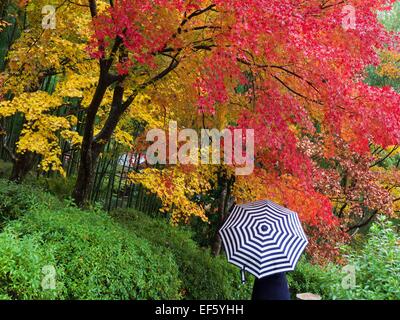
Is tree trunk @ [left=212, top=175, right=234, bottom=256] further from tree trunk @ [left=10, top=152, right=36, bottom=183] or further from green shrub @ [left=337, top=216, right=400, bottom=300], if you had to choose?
green shrub @ [left=337, top=216, right=400, bottom=300]

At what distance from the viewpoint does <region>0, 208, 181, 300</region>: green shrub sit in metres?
4.41

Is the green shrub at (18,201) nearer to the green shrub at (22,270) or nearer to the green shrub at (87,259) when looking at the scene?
the green shrub at (87,259)

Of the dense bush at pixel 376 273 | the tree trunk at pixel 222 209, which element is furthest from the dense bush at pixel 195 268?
the dense bush at pixel 376 273

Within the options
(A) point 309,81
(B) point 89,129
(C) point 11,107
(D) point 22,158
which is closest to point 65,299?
(B) point 89,129

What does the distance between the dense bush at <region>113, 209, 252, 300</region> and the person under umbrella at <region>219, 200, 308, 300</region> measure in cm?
318

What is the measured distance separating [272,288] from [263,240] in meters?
0.59

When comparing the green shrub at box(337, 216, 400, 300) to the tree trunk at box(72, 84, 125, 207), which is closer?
the green shrub at box(337, 216, 400, 300)

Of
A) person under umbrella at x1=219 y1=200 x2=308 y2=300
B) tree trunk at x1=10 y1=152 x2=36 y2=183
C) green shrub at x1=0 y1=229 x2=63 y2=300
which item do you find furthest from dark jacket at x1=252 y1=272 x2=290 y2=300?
tree trunk at x1=10 y1=152 x2=36 y2=183

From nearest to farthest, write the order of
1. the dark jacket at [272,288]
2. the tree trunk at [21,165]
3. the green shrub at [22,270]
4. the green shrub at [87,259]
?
the green shrub at [22,270] < the green shrub at [87,259] < the dark jacket at [272,288] < the tree trunk at [21,165]

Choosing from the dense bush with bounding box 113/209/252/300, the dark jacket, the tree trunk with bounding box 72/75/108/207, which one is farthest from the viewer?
the dense bush with bounding box 113/209/252/300

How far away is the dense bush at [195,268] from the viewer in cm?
805

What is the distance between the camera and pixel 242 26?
510cm

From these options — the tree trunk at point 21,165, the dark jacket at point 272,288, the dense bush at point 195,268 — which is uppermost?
the tree trunk at point 21,165

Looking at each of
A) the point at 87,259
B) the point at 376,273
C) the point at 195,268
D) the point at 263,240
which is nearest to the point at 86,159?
the point at 87,259
